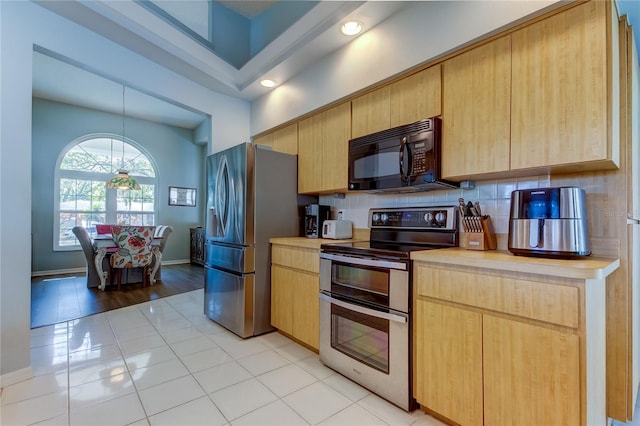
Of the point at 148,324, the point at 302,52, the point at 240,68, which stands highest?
the point at 240,68

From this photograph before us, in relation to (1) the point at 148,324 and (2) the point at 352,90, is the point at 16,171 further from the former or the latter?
(2) the point at 352,90

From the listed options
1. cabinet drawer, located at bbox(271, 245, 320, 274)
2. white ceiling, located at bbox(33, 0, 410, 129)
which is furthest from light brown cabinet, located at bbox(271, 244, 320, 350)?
white ceiling, located at bbox(33, 0, 410, 129)

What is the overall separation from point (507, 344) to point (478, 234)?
2.18 ft

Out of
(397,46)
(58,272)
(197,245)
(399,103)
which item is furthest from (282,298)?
(58,272)

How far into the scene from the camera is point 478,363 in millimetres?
1398

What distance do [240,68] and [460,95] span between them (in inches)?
97.1

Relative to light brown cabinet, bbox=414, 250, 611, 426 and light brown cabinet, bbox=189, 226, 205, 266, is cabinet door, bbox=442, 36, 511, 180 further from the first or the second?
light brown cabinet, bbox=189, 226, 205, 266

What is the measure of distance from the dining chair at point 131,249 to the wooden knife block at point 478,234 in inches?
184

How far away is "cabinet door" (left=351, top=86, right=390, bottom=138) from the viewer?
7.28 ft

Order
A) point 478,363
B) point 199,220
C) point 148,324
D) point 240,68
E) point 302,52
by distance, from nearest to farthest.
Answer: point 478,363 < point 302,52 < point 148,324 < point 240,68 < point 199,220

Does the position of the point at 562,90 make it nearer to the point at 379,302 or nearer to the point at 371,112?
the point at 371,112

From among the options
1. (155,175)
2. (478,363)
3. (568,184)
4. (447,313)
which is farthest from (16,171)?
(155,175)

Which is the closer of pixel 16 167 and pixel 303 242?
pixel 16 167

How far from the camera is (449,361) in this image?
59.1 inches
